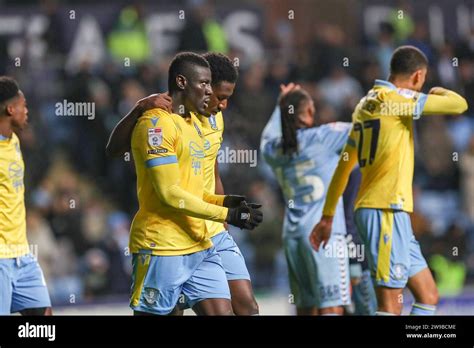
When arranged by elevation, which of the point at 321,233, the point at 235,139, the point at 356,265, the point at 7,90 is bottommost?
the point at 356,265

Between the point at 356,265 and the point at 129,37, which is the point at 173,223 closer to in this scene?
the point at 356,265

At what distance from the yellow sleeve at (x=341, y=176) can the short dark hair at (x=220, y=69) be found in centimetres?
108

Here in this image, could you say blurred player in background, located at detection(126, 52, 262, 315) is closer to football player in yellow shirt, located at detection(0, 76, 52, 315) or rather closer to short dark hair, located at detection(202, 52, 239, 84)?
short dark hair, located at detection(202, 52, 239, 84)

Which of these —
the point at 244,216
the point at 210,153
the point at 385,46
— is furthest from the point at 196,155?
the point at 385,46

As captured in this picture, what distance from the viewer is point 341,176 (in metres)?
9.21

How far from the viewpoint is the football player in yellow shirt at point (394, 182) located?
877 centimetres

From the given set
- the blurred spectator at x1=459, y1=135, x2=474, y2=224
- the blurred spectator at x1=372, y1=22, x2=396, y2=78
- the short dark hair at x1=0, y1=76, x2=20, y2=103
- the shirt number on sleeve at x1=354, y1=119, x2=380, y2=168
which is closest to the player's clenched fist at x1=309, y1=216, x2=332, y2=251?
the shirt number on sleeve at x1=354, y1=119, x2=380, y2=168

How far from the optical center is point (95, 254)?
39.7 ft

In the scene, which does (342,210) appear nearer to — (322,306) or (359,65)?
(322,306)

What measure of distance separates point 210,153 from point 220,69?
0.57 meters

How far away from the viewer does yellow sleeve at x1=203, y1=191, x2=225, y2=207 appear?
7875 mm

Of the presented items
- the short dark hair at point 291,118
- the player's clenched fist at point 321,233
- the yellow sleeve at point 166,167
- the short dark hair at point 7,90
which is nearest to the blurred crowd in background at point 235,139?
the short dark hair at point 291,118

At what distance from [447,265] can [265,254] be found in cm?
172
